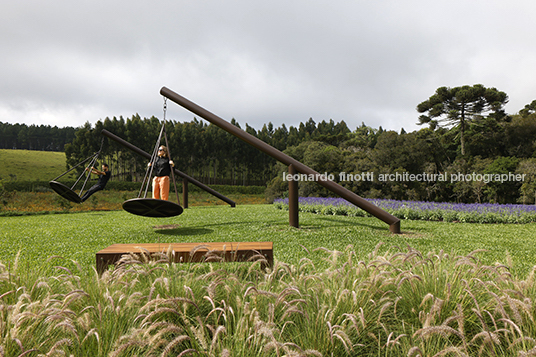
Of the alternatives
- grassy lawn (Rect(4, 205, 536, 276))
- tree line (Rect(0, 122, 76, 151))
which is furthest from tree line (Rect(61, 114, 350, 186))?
tree line (Rect(0, 122, 76, 151))

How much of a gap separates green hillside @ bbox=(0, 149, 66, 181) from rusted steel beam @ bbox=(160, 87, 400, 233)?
4717cm

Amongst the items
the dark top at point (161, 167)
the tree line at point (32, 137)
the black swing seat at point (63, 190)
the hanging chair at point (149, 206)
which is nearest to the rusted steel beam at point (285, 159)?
the dark top at point (161, 167)

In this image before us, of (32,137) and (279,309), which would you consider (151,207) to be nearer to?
(279,309)

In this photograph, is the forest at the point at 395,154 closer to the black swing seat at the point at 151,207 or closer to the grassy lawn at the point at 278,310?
the black swing seat at the point at 151,207

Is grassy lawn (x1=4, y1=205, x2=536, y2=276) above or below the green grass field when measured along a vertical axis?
below

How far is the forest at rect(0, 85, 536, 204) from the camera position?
25.2 metres

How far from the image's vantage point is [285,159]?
8820 mm

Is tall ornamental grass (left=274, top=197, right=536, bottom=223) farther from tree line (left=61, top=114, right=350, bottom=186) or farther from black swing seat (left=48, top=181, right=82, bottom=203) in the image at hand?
tree line (left=61, top=114, right=350, bottom=186)

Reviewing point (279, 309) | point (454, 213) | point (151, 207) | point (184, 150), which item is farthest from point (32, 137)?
point (279, 309)

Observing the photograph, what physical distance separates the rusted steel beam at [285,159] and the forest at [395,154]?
15.6 feet

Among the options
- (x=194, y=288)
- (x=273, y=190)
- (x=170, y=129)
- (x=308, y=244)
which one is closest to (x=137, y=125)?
(x=170, y=129)

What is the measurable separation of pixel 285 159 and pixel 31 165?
63244 mm

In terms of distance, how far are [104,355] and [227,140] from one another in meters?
49.3

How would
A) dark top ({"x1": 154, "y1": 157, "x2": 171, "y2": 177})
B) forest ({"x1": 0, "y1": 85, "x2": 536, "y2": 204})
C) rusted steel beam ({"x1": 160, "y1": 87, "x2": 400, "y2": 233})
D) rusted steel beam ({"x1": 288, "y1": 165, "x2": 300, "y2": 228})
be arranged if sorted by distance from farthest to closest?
forest ({"x1": 0, "y1": 85, "x2": 536, "y2": 204})
dark top ({"x1": 154, "y1": 157, "x2": 171, "y2": 177})
rusted steel beam ({"x1": 288, "y1": 165, "x2": 300, "y2": 228})
rusted steel beam ({"x1": 160, "y1": 87, "x2": 400, "y2": 233})
